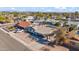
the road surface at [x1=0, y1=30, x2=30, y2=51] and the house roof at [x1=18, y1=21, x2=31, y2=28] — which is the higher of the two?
the house roof at [x1=18, y1=21, x2=31, y2=28]

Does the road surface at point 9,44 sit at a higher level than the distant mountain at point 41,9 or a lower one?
lower

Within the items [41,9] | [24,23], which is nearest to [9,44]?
[24,23]

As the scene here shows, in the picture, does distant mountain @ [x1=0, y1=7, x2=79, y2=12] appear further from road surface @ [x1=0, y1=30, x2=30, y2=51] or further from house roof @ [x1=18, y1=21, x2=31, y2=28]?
road surface @ [x1=0, y1=30, x2=30, y2=51]

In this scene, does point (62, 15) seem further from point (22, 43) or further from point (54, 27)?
point (22, 43)

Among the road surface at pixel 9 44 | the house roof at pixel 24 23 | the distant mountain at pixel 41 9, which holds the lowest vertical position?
the road surface at pixel 9 44

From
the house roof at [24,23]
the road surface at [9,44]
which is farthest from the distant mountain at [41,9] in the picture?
the road surface at [9,44]

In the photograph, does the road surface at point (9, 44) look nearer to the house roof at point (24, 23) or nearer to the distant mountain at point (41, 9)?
the house roof at point (24, 23)

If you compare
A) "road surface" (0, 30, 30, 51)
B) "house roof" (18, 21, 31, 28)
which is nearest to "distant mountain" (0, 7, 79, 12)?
"house roof" (18, 21, 31, 28)

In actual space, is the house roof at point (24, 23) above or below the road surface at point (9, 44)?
above
